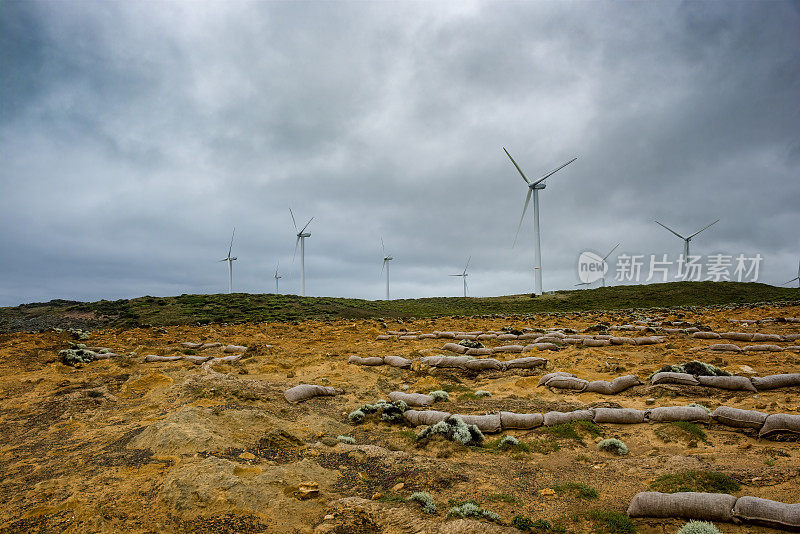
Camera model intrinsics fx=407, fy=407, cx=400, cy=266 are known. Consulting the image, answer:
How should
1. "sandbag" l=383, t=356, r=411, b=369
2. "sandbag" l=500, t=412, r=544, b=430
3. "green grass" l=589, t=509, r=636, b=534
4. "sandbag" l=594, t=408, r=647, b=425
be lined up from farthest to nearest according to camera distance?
1. "sandbag" l=383, t=356, r=411, b=369
2. "sandbag" l=500, t=412, r=544, b=430
3. "sandbag" l=594, t=408, r=647, b=425
4. "green grass" l=589, t=509, r=636, b=534

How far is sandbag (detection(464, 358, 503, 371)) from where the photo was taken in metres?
17.8

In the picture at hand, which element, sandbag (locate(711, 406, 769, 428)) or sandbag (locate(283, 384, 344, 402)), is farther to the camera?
sandbag (locate(283, 384, 344, 402))

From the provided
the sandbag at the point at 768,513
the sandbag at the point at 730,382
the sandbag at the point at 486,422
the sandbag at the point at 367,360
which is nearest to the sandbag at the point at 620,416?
the sandbag at the point at 486,422

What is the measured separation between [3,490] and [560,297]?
88088 millimetres

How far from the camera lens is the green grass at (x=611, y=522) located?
6.47 m

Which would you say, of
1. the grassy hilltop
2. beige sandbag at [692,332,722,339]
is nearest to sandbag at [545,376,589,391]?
beige sandbag at [692,332,722,339]

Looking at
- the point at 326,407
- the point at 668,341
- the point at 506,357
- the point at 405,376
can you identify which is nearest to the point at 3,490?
the point at 326,407

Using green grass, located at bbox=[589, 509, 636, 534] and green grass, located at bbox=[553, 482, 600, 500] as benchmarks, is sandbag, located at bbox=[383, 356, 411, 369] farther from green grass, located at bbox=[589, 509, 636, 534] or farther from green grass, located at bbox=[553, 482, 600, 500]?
green grass, located at bbox=[589, 509, 636, 534]

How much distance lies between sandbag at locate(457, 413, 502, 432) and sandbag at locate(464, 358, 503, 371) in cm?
658

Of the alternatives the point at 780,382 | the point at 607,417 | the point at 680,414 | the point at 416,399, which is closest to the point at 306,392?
the point at 416,399

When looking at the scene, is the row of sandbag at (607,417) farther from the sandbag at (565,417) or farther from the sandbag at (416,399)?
the sandbag at (416,399)

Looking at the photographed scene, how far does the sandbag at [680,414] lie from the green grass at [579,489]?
13.6 ft

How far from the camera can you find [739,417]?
9.77 meters

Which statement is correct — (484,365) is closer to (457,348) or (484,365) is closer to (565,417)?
(457,348)
